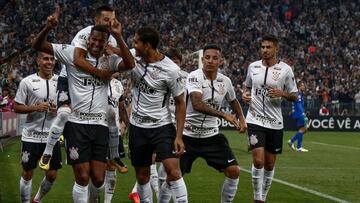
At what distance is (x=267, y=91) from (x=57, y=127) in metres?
3.68

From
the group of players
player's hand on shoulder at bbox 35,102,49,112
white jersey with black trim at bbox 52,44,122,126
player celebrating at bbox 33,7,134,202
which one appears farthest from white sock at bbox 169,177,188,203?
player's hand on shoulder at bbox 35,102,49,112

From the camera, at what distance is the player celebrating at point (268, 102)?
11.7 metres

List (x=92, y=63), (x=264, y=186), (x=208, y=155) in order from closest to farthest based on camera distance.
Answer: (x=92, y=63)
(x=208, y=155)
(x=264, y=186)

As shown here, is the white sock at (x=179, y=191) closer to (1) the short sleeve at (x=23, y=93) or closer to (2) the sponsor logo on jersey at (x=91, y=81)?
(2) the sponsor logo on jersey at (x=91, y=81)

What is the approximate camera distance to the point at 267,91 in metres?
11.8

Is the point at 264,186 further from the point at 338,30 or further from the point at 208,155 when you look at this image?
the point at 338,30

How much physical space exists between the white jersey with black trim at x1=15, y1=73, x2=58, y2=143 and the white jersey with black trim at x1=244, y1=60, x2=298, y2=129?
3186mm

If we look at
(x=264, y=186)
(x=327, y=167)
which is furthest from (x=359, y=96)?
(x=264, y=186)

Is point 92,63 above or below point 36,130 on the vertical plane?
above

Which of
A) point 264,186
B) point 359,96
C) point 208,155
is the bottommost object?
point 359,96

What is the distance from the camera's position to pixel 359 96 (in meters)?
42.9

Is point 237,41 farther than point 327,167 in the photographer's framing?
Yes

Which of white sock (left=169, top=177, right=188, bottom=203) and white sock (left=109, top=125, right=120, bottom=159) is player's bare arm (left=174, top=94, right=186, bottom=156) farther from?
white sock (left=109, top=125, right=120, bottom=159)

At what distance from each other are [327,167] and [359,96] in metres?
24.5
